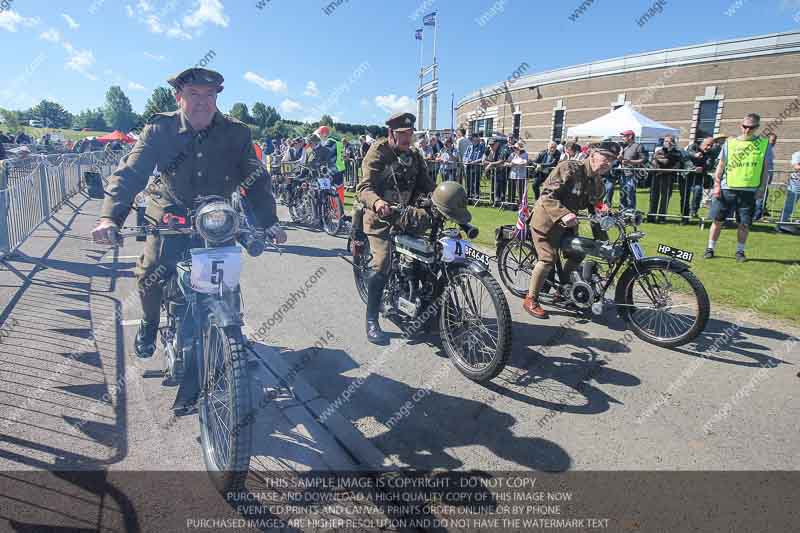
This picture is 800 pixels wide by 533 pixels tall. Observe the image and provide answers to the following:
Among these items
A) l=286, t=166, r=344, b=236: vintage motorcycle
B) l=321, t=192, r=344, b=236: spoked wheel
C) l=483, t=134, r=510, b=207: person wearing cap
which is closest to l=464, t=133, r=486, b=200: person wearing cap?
l=483, t=134, r=510, b=207: person wearing cap

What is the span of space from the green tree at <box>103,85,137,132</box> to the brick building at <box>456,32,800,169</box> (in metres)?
107

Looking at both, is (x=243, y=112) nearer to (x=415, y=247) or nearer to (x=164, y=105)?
(x=164, y=105)

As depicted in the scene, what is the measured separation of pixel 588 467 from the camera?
2967 millimetres

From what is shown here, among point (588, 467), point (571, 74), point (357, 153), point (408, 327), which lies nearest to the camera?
point (588, 467)

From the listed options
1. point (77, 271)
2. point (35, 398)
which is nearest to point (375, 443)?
point (35, 398)

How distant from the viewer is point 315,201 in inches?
446

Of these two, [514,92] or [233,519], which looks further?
[514,92]

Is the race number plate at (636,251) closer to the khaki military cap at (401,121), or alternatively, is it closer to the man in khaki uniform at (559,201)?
the man in khaki uniform at (559,201)

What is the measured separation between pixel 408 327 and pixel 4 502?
127 inches

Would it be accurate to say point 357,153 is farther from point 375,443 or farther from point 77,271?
point 375,443

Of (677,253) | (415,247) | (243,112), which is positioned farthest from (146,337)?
(243,112)

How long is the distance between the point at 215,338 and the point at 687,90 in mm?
36531

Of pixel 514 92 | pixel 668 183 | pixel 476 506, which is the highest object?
pixel 514 92

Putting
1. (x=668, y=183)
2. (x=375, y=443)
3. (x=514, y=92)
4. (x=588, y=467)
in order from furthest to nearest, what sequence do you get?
(x=514, y=92) < (x=668, y=183) < (x=375, y=443) < (x=588, y=467)
